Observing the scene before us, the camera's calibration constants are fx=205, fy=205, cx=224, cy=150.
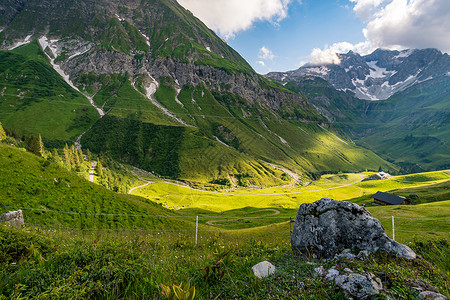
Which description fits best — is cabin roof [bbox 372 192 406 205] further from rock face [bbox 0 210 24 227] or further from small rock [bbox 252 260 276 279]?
rock face [bbox 0 210 24 227]

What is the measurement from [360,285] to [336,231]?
5.24m

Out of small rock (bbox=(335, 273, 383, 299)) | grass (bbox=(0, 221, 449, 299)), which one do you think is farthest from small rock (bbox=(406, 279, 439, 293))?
small rock (bbox=(335, 273, 383, 299))

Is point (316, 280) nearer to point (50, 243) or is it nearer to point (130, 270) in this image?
Result: point (130, 270)

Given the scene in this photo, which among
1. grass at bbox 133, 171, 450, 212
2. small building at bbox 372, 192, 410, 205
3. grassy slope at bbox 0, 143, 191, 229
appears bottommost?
grass at bbox 133, 171, 450, 212

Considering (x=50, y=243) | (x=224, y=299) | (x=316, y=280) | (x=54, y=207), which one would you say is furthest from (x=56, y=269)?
(x=54, y=207)

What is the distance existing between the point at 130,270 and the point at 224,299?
6.64ft

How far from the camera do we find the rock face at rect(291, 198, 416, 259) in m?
7.65

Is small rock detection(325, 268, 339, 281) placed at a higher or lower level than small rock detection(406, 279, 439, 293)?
lower

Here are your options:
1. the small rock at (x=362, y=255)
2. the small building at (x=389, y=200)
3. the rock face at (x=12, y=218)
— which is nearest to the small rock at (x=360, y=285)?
the small rock at (x=362, y=255)

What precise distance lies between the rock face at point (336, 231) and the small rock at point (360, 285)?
320 cm

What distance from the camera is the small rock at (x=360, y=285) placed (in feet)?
12.2

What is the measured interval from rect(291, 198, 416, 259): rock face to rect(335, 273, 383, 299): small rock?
320 centimetres

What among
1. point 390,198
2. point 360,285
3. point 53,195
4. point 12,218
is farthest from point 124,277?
point 390,198

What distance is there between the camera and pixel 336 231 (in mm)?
8562
